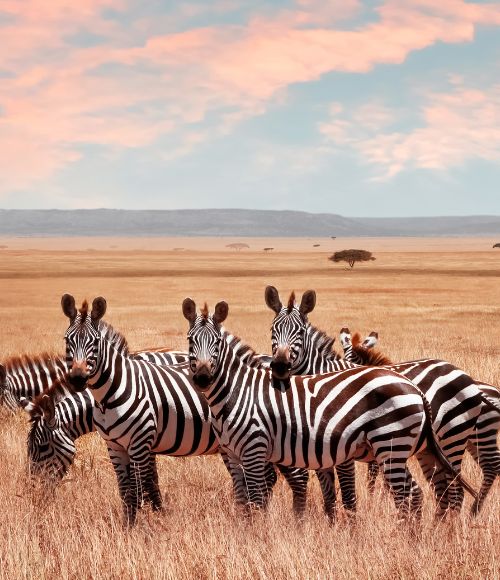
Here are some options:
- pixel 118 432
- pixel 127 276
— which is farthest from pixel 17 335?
pixel 127 276

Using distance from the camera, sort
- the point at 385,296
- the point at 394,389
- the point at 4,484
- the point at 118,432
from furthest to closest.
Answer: the point at 385,296 < the point at 4,484 < the point at 118,432 < the point at 394,389

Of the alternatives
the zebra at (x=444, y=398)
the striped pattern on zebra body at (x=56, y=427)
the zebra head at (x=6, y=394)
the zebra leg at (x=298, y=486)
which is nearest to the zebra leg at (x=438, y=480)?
the zebra at (x=444, y=398)

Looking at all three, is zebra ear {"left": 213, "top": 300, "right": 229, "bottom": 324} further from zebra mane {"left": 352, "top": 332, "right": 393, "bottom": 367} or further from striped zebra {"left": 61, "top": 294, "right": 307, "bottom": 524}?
zebra mane {"left": 352, "top": 332, "right": 393, "bottom": 367}

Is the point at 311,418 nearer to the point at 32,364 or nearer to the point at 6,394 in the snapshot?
the point at 32,364

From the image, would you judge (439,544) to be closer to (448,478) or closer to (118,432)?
(448,478)

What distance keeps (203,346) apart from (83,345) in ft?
3.60

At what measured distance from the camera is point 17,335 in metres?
30.7

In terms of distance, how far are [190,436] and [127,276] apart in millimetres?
68126

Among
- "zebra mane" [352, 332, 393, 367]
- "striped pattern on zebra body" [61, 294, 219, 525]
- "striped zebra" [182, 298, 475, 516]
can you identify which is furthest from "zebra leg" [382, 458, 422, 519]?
"zebra mane" [352, 332, 393, 367]

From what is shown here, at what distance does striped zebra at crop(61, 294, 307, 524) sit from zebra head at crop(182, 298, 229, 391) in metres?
0.92

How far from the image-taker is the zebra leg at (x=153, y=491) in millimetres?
7605

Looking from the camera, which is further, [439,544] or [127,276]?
[127,276]

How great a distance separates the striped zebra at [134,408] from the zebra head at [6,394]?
529 centimetres

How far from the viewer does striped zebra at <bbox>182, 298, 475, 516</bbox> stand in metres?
6.64
